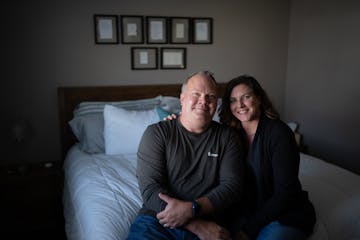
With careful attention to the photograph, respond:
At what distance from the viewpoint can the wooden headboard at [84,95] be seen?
295 cm

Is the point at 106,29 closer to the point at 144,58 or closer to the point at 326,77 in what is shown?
the point at 144,58

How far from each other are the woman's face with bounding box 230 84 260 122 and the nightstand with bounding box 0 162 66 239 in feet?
→ 5.50

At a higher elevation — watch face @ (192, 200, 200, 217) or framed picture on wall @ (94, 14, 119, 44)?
framed picture on wall @ (94, 14, 119, 44)

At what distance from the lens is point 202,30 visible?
131 inches

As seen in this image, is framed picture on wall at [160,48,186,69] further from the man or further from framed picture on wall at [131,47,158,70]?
the man

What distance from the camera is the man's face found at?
5.10 ft

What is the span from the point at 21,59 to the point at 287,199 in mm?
2417

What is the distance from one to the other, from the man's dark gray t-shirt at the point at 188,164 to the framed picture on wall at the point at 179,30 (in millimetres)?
1836

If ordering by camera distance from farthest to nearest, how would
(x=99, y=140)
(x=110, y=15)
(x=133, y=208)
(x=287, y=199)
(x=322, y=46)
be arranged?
(x=322, y=46) < (x=110, y=15) < (x=99, y=140) < (x=133, y=208) < (x=287, y=199)

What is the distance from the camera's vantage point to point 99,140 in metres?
2.72

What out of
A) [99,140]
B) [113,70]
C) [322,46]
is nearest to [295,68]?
[322,46]

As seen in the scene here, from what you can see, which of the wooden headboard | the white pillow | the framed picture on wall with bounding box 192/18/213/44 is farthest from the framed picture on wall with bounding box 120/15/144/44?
the white pillow

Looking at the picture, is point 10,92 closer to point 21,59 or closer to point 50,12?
point 21,59

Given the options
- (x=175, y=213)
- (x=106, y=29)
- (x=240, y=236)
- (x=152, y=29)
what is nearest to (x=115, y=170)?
(x=175, y=213)
